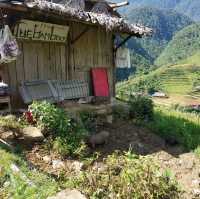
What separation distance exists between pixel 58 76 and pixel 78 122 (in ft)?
8.00

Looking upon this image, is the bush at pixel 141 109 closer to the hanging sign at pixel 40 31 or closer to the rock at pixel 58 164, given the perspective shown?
the hanging sign at pixel 40 31

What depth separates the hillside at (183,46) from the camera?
139 metres

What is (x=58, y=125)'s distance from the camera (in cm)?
935

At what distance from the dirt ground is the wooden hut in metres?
2.31

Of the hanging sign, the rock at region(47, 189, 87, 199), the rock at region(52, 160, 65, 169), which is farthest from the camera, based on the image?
the hanging sign

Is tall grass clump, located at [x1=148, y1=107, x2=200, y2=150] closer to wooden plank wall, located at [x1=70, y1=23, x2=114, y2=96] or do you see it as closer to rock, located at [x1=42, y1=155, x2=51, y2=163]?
wooden plank wall, located at [x1=70, y1=23, x2=114, y2=96]

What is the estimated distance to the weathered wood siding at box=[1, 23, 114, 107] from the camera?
36.5 ft

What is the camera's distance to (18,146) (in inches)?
336

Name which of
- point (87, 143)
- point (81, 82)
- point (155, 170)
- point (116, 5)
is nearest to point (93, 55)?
point (81, 82)

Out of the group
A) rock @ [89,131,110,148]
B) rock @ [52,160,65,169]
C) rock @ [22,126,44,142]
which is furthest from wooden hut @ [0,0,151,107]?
rock @ [52,160,65,169]

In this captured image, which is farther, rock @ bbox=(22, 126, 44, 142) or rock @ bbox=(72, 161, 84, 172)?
rock @ bbox=(22, 126, 44, 142)

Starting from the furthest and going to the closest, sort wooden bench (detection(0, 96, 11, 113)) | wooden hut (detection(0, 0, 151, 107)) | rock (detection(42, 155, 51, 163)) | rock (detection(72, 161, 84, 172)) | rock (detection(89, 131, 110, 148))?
1. wooden hut (detection(0, 0, 151, 107))
2. rock (detection(89, 131, 110, 148))
3. wooden bench (detection(0, 96, 11, 113))
4. rock (detection(42, 155, 51, 163))
5. rock (detection(72, 161, 84, 172))

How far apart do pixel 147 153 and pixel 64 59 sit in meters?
3.77

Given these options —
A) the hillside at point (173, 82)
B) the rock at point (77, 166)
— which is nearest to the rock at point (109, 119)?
the rock at point (77, 166)
